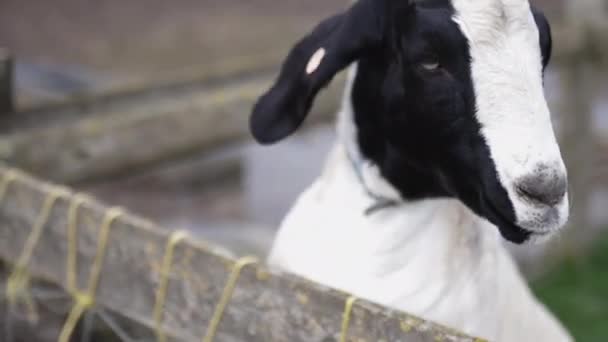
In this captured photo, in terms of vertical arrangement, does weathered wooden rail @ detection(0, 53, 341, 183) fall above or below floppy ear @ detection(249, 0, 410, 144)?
above

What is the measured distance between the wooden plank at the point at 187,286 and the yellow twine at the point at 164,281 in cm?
1

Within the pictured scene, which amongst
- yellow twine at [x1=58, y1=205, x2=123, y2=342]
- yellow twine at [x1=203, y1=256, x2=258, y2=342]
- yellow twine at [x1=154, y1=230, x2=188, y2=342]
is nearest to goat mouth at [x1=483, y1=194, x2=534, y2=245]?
yellow twine at [x1=203, y1=256, x2=258, y2=342]

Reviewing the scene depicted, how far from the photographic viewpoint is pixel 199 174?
235 inches

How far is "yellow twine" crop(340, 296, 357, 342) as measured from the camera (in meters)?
1.70

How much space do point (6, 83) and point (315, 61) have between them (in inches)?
49.6

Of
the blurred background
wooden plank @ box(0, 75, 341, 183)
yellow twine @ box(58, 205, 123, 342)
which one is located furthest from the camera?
the blurred background

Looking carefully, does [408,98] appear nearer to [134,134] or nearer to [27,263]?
[27,263]

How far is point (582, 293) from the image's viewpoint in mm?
4566

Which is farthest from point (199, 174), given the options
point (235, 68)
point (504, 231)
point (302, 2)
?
point (504, 231)

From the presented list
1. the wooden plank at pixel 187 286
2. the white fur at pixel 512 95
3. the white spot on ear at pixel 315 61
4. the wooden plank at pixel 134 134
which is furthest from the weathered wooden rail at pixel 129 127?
the white fur at pixel 512 95

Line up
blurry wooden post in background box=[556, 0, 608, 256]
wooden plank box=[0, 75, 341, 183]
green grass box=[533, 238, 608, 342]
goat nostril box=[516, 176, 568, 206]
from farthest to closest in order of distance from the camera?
blurry wooden post in background box=[556, 0, 608, 256] → green grass box=[533, 238, 608, 342] → wooden plank box=[0, 75, 341, 183] → goat nostril box=[516, 176, 568, 206]

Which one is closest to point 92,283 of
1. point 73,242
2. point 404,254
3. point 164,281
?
point 73,242

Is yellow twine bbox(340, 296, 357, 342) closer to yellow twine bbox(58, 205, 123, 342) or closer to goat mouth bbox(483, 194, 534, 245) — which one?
goat mouth bbox(483, 194, 534, 245)

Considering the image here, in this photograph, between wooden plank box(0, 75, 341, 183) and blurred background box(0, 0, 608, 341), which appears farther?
blurred background box(0, 0, 608, 341)
